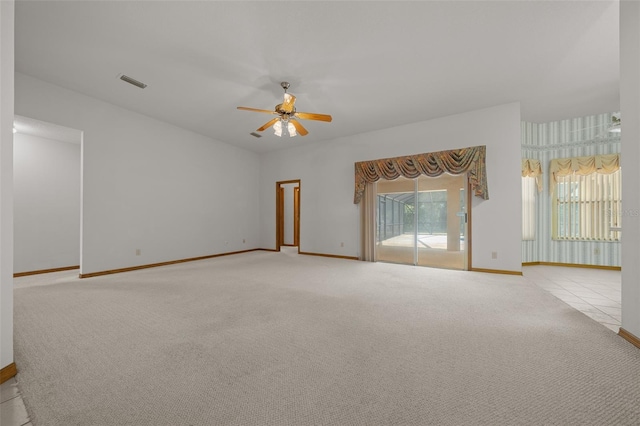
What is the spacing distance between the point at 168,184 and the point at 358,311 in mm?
4769

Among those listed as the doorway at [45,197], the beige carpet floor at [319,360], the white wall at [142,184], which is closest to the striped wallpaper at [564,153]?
the beige carpet floor at [319,360]

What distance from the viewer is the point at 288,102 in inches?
133

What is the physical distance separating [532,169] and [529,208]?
819 millimetres

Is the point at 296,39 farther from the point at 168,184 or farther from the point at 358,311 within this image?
the point at 168,184

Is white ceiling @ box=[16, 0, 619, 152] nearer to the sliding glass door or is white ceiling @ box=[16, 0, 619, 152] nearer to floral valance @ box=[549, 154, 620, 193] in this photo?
floral valance @ box=[549, 154, 620, 193]

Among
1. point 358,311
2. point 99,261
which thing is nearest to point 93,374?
point 358,311

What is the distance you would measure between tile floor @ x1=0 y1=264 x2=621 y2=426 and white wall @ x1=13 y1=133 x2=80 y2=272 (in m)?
0.53

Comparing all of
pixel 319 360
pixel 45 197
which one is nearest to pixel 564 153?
pixel 319 360

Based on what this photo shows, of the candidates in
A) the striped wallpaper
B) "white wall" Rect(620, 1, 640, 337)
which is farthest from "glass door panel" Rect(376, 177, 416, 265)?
"white wall" Rect(620, 1, 640, 337)

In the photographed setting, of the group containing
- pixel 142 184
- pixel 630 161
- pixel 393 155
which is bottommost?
pixel 630 161

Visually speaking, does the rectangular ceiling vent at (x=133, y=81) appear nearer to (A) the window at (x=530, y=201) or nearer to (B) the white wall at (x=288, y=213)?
(B) the white wall at (x=288, y=213)

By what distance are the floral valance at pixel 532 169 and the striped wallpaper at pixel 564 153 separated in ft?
0.50

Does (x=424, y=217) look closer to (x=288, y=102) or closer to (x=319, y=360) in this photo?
(x=288, y=102)

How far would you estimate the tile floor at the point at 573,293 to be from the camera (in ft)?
4.07
